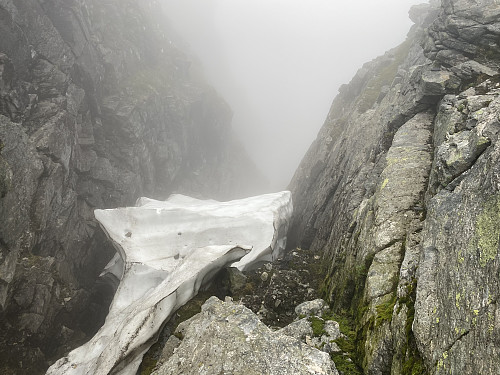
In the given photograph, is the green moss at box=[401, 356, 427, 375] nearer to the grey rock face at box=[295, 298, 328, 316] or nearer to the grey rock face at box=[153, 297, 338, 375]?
the grey rock face at box=[153, 297, 338, 375]

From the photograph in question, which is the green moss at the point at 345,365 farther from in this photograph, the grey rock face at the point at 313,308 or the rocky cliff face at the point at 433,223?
the grey rock face at the point at 313,308

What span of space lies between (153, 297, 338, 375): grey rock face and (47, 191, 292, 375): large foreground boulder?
468 centimetres

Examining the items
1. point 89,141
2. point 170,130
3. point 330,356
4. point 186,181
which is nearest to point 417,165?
point 330,356

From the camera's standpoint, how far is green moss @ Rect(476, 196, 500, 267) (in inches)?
279

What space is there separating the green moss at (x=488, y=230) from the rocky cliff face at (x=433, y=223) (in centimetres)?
3

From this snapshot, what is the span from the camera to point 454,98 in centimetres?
1634

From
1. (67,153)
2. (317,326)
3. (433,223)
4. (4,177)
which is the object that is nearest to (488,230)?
(433,223)

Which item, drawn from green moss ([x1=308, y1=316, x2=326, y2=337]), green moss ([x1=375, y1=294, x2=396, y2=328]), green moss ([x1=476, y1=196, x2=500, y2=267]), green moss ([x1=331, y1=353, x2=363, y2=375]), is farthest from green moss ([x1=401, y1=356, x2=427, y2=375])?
green moss ([x1=308, y1=316, x2=326, y2=337])

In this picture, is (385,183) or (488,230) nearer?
(488,230)

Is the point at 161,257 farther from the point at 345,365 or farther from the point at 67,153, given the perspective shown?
the point at 345,365

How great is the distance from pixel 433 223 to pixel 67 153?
3507 centimetres

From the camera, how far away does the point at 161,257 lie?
81.4 ft

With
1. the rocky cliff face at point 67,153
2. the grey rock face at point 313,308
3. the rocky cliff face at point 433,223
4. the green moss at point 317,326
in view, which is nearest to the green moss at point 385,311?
the rocky cliff face at point 433,223

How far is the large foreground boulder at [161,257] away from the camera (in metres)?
14.5
